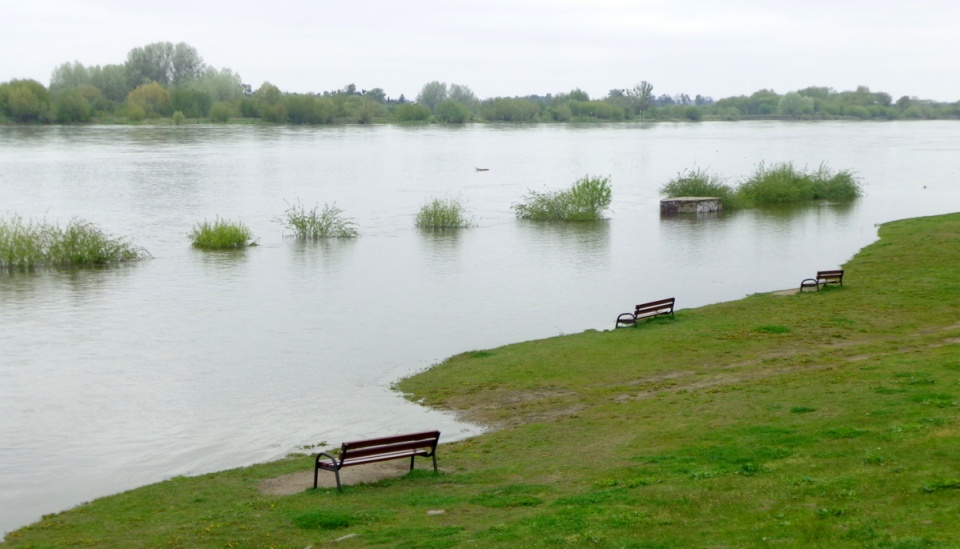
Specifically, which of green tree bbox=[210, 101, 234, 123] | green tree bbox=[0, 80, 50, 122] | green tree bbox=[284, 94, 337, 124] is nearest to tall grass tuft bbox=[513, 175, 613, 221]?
green tree bbox=[0, 80, 50, 122]

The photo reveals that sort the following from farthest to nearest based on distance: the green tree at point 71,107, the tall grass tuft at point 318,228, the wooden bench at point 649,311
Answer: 1. the green tree at point 71,107
2. the tall grass tuft at point 318,228
3. the wooden bench at point 649,311

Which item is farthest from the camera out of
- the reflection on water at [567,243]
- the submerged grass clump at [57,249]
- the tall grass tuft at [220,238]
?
the tall grass tuft at [220,238]

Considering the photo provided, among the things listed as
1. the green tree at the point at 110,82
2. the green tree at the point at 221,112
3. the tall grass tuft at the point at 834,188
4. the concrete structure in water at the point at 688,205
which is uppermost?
the green tree at the point at 110,82

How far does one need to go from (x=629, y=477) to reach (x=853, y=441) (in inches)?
112

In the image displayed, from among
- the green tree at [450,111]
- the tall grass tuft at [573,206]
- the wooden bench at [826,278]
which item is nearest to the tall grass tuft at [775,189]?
the tall grass tuft at [573,206]

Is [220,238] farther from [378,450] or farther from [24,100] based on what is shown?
[24,100]

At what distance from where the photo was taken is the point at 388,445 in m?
13.6

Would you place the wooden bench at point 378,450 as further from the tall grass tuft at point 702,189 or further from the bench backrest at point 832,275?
the tall grass tuft at point 702,189

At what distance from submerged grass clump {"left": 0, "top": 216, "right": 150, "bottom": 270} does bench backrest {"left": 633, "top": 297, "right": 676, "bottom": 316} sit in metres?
24.6

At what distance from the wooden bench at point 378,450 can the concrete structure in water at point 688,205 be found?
47468 mm

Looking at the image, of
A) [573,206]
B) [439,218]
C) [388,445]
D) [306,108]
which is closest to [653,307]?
[388,445]

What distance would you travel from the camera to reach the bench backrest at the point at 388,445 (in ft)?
43.4

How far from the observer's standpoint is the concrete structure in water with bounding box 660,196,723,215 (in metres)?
59.7

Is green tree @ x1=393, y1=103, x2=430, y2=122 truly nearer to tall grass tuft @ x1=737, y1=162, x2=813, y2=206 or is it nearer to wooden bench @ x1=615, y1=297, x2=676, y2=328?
tall grass tuft @ x1=737, y1=162, x2=813, y2=206
